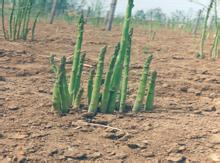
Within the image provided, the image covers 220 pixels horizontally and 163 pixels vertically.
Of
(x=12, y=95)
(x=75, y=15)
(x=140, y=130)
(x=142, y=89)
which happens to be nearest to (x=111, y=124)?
(x=140, y=130)

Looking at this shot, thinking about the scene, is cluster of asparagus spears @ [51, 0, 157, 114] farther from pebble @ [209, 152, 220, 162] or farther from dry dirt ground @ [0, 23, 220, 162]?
pebble @ [209, 152, 220, 162]

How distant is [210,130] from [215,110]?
0.70 m

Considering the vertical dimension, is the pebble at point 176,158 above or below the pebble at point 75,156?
above

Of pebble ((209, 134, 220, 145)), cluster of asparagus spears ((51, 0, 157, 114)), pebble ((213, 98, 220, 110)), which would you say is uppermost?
cluster of asparagus spears ((51, 0, 157, 114))

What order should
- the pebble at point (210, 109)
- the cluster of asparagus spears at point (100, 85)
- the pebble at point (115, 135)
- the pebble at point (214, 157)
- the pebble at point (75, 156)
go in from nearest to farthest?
1. the pebble at point (75, 156)
2. the pebble at point (214, 157)
3. the pebble at point (115, 135)
4. the cluster of asparagus spears at point (100, 85)
5. the pebble at point (210, 109)

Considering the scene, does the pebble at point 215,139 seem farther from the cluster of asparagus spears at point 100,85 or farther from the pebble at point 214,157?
the cluster of asparagus spears at point 100,85

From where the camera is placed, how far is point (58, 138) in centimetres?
249

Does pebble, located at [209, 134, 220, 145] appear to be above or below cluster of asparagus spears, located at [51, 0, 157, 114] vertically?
below

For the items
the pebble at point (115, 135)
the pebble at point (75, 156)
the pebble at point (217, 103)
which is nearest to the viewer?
the pebble at point (75, 156)

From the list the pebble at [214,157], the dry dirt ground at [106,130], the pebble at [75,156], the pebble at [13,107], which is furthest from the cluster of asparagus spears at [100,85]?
the pebble at [214,157]

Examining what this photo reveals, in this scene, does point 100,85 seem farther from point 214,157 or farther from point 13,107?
point 214,157

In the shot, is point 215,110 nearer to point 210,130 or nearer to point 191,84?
point 210,130

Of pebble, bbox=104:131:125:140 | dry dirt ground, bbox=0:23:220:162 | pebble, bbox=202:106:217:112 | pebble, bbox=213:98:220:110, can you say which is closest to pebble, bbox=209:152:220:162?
dry dirt ground, bbox=0:23:220:162

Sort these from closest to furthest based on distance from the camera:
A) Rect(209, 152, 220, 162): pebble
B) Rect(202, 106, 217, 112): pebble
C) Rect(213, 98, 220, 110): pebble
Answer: Rect(209, 152, 220, 162): pebble → Rect(202, 106, 217, 112): pebble → Rect(213, 98, 220, 110): pebble
